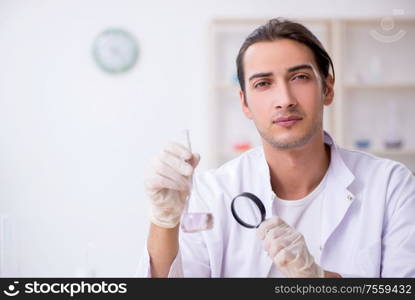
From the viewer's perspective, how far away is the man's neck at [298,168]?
118 centimetres

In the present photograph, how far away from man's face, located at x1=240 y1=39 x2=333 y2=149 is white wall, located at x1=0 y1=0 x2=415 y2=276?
1495mm

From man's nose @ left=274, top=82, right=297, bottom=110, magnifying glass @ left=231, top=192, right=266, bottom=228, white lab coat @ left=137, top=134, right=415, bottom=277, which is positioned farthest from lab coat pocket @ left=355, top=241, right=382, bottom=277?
man's nose @ left=274, top=82, right=297, bottom=110

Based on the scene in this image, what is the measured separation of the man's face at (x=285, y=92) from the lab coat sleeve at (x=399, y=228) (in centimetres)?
22

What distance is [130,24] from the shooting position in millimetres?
2641

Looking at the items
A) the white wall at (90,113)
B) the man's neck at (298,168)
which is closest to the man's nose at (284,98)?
the man's neck at (298,168)

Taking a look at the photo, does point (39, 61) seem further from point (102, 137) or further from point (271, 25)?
point (271, 25)

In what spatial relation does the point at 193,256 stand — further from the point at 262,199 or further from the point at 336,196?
the point at 336,196

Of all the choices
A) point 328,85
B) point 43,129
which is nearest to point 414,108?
point 328,85

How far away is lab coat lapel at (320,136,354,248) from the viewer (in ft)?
3.55

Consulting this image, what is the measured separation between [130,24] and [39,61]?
53 centimetres

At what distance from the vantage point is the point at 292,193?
118cm

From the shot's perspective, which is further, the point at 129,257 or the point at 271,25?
the point at 129,257

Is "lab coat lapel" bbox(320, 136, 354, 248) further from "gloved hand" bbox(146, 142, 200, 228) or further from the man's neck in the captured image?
"gloved hand" bbox(146, 142, 200, 228)

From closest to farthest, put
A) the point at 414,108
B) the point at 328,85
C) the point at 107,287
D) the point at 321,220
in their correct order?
1. the point at 107,287
2. the point at 321,220
3. the point at 328,85
4. the point at 414,108
